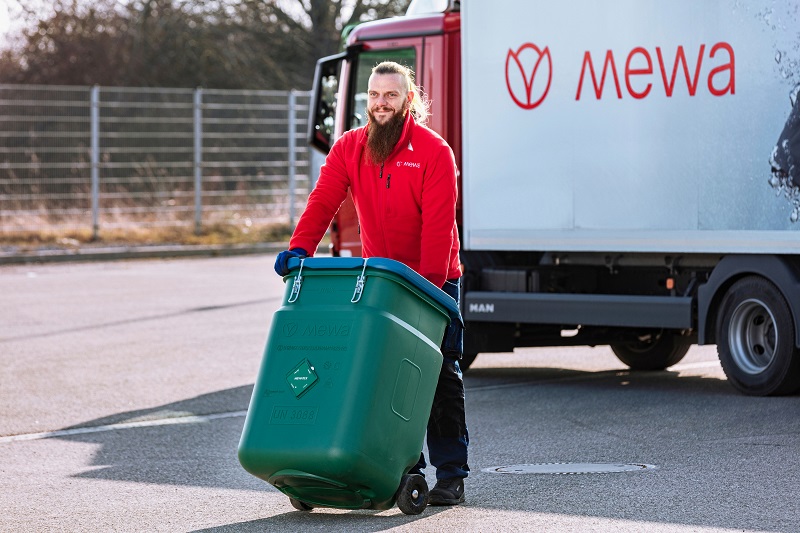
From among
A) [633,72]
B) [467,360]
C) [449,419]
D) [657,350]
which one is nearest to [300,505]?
[449,419]

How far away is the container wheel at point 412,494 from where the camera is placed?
6156mm

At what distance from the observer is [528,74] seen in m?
10.8

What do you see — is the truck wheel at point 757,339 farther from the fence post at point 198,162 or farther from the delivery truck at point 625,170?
the fence post at point 198,162

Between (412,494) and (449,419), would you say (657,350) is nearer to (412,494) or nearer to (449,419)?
(449,419)

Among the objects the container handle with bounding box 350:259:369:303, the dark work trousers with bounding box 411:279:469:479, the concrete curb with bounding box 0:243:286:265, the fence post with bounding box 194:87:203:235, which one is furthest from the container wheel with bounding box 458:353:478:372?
the fence post with bounding box 194:87:203:235

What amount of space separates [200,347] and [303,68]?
2323cm

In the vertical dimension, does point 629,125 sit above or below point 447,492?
above

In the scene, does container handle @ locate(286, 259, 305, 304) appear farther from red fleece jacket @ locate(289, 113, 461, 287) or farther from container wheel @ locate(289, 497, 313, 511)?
container wheel @ locate(289, 497, 313, 511)

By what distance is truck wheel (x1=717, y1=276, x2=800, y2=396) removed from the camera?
9.45 meters

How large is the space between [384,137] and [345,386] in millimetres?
1132

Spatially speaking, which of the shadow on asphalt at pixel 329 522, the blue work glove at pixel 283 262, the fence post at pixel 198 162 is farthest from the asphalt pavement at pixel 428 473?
the fence post at pixel 198 162

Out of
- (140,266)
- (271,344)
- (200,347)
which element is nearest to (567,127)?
(200,347)

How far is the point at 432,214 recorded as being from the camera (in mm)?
6301

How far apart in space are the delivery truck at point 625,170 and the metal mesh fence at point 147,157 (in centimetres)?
1499
